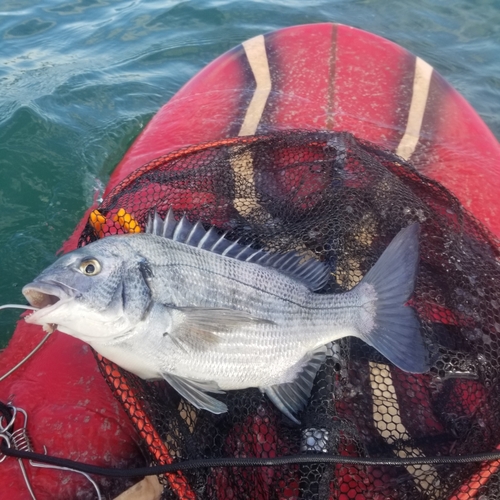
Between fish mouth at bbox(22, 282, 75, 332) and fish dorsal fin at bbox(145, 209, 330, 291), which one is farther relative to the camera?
fish dorsal fin at bbox(145, 209, 330, 291)

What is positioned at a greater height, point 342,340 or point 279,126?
point 279,126

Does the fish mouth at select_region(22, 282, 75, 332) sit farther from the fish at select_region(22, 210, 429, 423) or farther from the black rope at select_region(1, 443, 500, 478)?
the black rope at select_region(1, 443, 500, 478)

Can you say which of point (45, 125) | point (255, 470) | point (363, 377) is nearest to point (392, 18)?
point (45, 125)

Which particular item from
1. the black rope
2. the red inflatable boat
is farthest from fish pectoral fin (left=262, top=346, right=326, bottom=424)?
the red inflatable boat

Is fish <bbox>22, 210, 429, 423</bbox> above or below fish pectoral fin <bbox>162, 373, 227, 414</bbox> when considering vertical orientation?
above

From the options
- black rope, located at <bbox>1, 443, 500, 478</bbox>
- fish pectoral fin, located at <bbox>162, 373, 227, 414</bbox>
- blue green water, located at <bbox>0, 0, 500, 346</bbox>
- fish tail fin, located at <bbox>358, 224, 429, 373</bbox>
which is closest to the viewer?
black rope, located at <bbox>1, 443, 500, 478</bbox>

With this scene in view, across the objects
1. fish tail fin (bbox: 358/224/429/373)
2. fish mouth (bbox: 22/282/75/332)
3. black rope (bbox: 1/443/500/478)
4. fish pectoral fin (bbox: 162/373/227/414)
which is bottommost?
black rope (bbox: 1/443/500/478)

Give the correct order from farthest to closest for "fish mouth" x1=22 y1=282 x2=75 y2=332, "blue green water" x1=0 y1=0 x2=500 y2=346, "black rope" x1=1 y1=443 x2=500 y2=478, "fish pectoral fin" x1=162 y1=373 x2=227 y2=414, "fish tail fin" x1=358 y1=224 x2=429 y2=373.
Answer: "blue green water" x1=0 y1=0 x2=500 y2=346 < "fish tail fin" x1=358 y1=224 x2=429 y2=373 < "fish pectoral fin" x1=162 y1=373 x2=227 y2=414 < "black rope" x1=1 y1=443 x2=500 y2=478 < "fish mouth" x1=22 y1=282 x2=75 y2=332

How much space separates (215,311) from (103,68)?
6.54 metres

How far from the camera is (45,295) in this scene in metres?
2.10

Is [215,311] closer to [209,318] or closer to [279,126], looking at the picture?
[209,318]

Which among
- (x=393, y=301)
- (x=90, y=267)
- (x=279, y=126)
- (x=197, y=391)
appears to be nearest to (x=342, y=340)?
(x=393, y=301)

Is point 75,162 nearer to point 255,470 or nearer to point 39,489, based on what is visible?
point 39,489

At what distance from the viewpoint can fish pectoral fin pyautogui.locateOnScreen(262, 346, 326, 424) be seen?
2.32 metres
